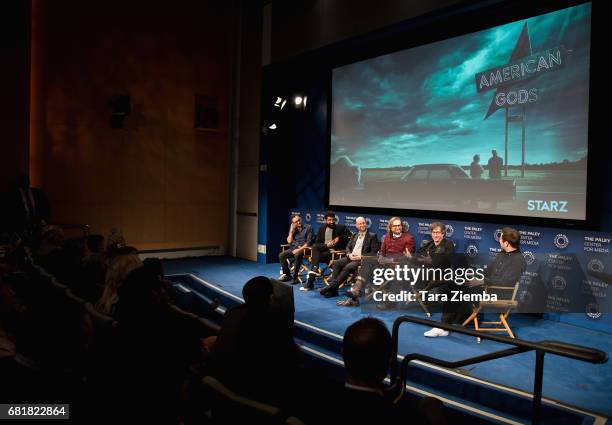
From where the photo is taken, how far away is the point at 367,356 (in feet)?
5.14

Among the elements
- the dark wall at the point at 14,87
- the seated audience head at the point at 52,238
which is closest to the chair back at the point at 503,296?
the seated audience head at the point at 52,238

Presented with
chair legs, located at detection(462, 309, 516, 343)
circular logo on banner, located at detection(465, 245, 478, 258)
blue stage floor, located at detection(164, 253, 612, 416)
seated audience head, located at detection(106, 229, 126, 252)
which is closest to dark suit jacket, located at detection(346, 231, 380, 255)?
blue stage floor, located at detection(164, 253, 612, 416)

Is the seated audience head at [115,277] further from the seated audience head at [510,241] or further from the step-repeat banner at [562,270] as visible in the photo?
the step-repeat banner at [562,270]

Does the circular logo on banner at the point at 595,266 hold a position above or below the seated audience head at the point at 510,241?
below

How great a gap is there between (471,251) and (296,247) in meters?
2.72

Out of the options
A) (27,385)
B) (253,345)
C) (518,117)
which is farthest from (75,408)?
(518,117)

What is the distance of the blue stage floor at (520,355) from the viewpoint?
11.1 feet

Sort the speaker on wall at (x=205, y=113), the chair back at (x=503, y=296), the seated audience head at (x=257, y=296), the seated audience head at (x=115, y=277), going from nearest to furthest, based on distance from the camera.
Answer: the seated audience head at (x=257, y=296), the seated audience head at (x=115, y=277), the chair back at (x=503, y=296), the speaker on wall at (x=205, y=113)


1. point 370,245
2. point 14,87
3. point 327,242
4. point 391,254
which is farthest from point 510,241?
point 14,87

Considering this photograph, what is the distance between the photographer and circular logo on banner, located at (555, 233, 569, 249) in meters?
5.19

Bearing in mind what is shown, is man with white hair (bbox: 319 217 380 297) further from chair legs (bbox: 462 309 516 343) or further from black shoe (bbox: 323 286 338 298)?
chair legs (bbox: 462 309 516 343)

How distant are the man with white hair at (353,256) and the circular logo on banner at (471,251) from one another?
118 cm

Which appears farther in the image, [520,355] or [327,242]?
[327,242]

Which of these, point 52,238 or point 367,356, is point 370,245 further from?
point 367,356
